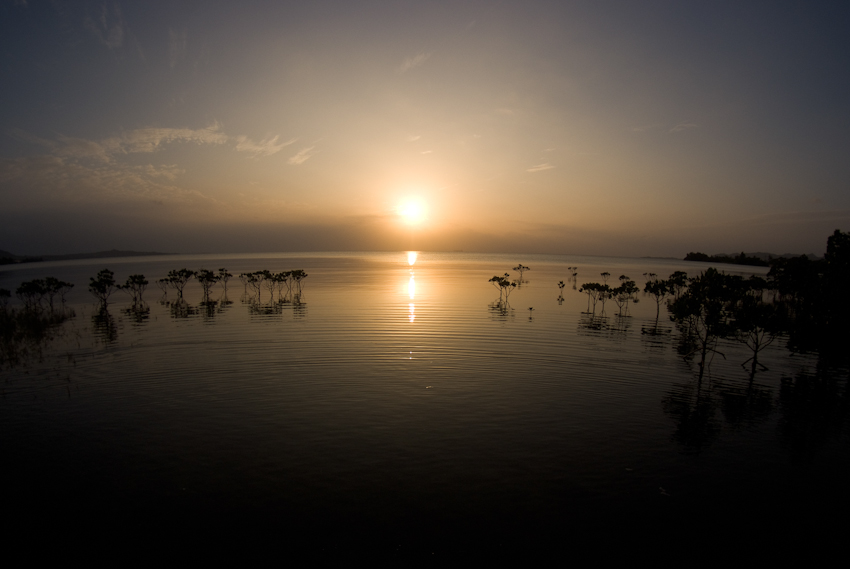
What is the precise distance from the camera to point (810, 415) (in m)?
20.3

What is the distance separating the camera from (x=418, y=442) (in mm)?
16688

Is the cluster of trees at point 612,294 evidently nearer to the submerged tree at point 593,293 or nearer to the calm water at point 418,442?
the submerged tree at point 593,293

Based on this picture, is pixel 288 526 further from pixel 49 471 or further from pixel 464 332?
pixel 464 332

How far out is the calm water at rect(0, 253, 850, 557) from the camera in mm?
12008

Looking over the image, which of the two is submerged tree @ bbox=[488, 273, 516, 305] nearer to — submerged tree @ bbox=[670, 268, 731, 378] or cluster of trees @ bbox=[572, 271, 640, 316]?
cluster of trees @ bbox=[572, 271, 640, 316]

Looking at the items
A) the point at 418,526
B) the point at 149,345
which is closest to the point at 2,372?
the point at 149,345

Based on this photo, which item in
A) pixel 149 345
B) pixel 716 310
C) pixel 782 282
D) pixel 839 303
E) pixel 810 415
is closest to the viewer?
pixel 810 415

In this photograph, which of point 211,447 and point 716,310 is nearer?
point 211,447

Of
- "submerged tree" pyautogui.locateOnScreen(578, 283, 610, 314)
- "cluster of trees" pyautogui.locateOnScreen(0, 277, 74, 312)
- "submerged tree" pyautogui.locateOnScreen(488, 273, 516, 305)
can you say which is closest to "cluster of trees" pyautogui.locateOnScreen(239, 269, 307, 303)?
"cluster of trees" pyautogui.locateOnScreen(0, 277, 74, 312)

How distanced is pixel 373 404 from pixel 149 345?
2193cm

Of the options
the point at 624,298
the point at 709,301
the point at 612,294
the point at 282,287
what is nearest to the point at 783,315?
the point at 709,301

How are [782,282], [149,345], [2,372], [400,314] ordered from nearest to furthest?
[2,372] < [149,345] < [782,282] < [400,314]

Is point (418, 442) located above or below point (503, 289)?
below

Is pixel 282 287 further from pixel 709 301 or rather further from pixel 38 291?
pixel 709 301
